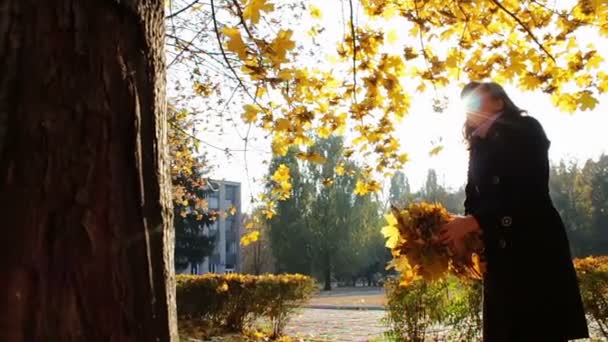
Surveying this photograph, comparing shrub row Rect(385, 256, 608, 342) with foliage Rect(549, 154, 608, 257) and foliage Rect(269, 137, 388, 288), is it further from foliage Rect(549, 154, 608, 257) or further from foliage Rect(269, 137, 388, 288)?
foliage Rect(269, 137, 388, 288)

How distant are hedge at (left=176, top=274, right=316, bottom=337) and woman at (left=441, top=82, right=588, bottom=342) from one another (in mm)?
6604

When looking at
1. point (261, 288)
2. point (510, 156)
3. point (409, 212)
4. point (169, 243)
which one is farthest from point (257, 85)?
point (261, 288)

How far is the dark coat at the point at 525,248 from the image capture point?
231 centimetres

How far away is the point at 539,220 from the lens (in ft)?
7.59

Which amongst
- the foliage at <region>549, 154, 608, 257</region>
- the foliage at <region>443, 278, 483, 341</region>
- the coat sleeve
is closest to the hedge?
the foliage at <region>443, 278, 483, 341</region>

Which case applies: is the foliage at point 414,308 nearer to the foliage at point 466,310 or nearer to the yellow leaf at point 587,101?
the foliage at point 466,310

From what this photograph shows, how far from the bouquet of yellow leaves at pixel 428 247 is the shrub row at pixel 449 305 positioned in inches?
99.4

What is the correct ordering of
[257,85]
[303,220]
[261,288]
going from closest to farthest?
[257,85]
[261,288]
[303,220]

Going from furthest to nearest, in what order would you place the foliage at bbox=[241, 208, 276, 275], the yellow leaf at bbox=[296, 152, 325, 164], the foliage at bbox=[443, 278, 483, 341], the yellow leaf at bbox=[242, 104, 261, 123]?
the foliage at bbox=[241, 208, 276, 275], the foliage at bbox=[443, 278, 483, 341], the yellow leaf at bbox=[296, 152, 325, 164], the yellow leaf at bbox=[242, 104, 261, 123]

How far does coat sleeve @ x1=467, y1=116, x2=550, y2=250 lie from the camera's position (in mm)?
2324

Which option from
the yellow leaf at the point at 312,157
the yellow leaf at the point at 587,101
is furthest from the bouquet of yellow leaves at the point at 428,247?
the yellow leaf at the point at 587,101

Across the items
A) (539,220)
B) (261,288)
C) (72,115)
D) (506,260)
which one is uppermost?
(72,115)

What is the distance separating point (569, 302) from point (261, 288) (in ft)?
22.6

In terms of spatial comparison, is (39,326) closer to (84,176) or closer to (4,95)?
(84,176)
